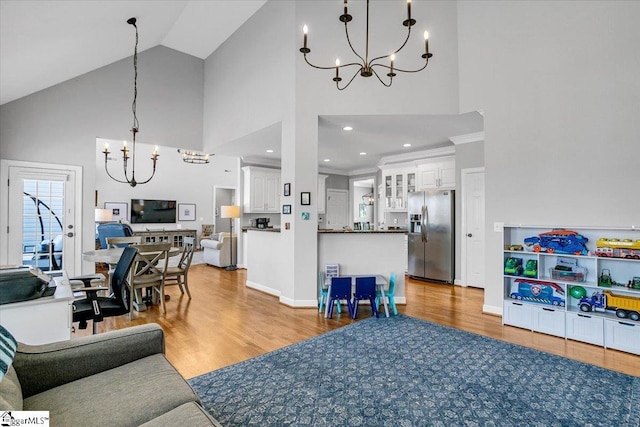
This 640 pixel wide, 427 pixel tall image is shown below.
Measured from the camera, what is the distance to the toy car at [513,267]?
12.3ft

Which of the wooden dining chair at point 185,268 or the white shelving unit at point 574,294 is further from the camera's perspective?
the wooden dining chair at point 185,268

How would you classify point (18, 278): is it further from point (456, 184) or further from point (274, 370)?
point (456, 184)

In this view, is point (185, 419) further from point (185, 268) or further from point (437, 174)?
point (437, 174)

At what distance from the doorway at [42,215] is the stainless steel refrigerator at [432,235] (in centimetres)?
603

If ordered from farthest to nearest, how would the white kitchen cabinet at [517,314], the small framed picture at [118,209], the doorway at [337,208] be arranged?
the small framed picture at [118,209] → the doorway at [337,208] → the white kitchen cabinet at [517,314]

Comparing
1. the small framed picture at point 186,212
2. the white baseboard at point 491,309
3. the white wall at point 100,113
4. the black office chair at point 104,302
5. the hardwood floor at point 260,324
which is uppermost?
the white wall at point 100,113

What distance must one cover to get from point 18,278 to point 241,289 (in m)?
3.76

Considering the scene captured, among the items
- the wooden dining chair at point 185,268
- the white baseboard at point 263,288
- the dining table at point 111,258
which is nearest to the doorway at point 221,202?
the white baseboard at point 263,288

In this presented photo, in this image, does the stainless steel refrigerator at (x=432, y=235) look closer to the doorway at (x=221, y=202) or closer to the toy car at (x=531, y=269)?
the toy car at (x=531, y=269)

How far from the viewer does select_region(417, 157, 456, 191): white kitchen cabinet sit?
6.07 meters

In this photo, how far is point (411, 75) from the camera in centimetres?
428

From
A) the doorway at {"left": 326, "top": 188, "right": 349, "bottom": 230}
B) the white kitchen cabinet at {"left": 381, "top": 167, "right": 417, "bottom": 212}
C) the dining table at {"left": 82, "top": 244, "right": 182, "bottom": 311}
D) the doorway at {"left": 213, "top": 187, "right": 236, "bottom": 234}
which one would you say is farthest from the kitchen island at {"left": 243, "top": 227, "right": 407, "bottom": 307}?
the doorway at {"left": 213, "top": 187, "right": 236, "bottom": 234}

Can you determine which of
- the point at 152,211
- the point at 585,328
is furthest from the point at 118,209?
the point at 585,328

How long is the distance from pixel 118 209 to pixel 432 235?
944 centimetres
